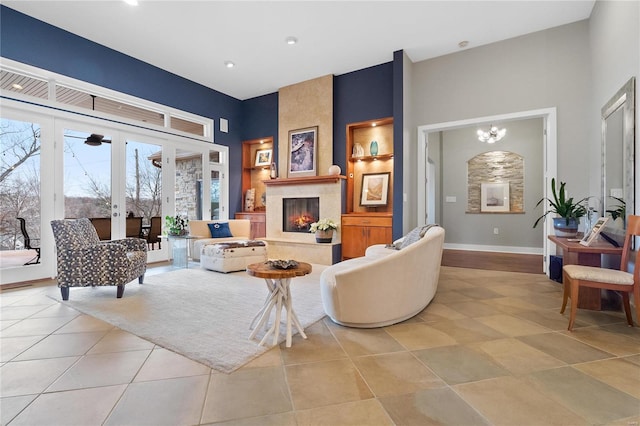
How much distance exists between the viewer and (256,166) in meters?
7.17

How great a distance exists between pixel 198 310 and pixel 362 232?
3164 millimetres

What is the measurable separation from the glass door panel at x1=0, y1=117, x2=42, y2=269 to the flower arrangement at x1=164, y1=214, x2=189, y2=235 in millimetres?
1713

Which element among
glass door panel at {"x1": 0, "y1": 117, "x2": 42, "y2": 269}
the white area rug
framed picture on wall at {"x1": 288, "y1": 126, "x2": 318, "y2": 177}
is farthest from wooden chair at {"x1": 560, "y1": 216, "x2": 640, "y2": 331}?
glass door panel at {"x1": 0, "y1": 117, "x2": 42, "y2": 269}

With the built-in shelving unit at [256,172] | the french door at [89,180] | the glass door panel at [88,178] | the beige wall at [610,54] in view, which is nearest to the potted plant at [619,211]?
the beige wall at [610,54]

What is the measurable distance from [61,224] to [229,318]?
228cm

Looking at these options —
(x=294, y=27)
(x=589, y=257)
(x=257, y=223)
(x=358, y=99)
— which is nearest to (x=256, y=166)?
(x=257, y=223)

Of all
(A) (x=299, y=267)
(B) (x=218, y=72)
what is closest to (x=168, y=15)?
(B) (x=218, y=72)

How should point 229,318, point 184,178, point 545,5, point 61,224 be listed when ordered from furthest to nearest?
1. point 184,178
2. point 545,5
3. point 61,224
4. point 229,318

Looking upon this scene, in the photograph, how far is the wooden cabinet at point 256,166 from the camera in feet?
23.3

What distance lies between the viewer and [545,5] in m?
3.79

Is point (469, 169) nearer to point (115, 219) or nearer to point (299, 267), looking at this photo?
point (299, 267)

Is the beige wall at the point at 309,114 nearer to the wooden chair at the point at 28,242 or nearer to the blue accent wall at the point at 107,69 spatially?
the blue accent wall at the point at 107,69

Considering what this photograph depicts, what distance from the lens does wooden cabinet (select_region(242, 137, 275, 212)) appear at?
7.10 m

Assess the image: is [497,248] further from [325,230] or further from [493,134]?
[325,230]
